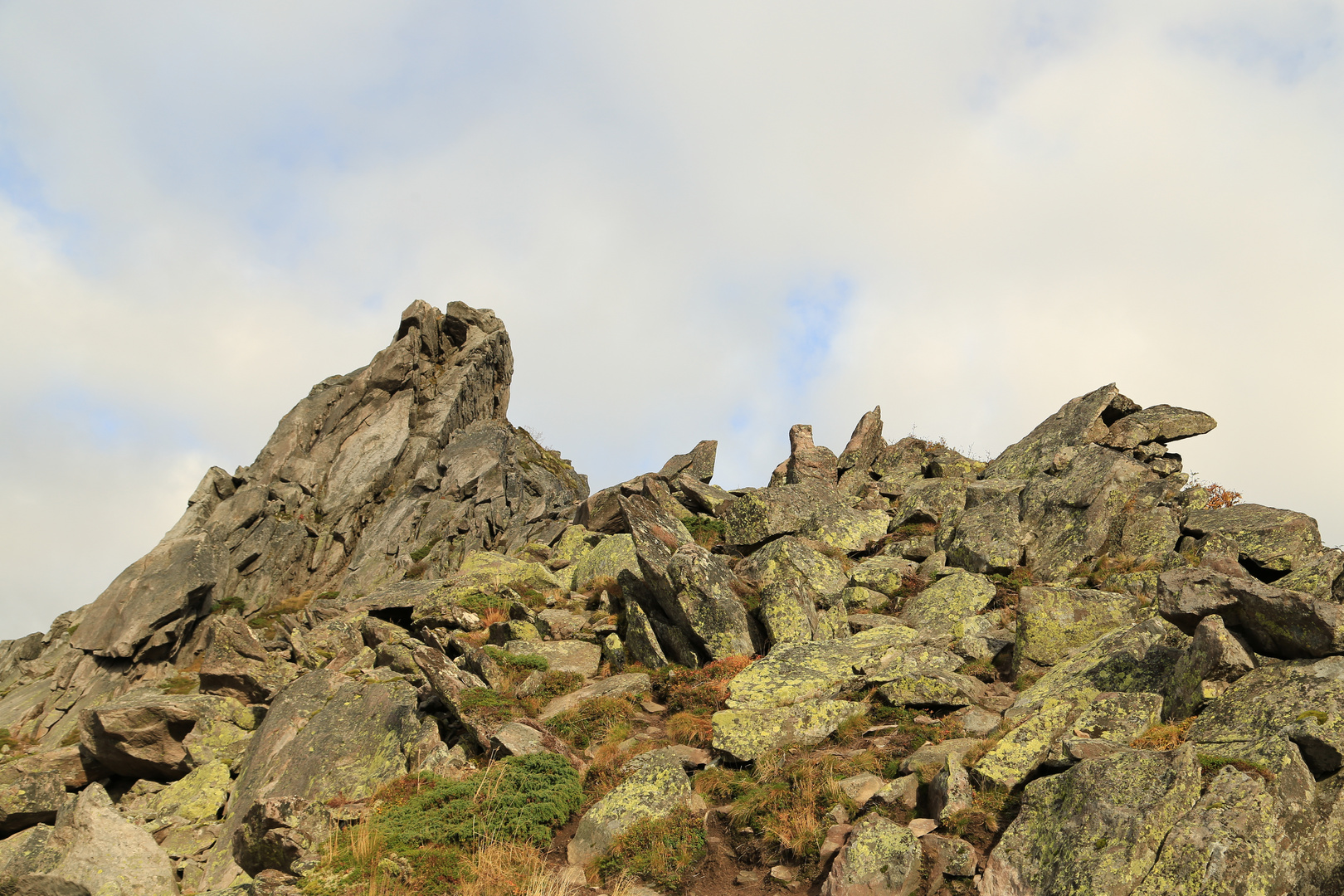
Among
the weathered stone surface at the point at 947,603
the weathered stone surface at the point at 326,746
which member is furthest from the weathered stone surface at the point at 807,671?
the weathered stone surface at the point at 326,746

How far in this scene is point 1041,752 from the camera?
1343 centimetres

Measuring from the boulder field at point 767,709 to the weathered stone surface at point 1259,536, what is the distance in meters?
0.15

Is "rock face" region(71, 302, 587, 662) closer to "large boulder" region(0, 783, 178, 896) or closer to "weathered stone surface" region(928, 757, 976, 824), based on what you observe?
"large boulder" region(0, 783, 178, 896)

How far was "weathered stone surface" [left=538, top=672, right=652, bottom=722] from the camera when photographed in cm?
2006

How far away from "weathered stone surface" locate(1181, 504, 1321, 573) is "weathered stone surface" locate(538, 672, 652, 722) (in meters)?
16.8

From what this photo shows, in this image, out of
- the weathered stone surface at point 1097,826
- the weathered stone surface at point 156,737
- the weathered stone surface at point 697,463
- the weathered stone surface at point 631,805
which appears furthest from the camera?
the weathered stone surface at point 697,463

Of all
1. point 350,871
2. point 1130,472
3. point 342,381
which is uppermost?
point 342,381

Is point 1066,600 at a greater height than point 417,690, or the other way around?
point 1066,600

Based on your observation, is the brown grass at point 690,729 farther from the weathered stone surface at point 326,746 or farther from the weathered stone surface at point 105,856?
the weathered stone surface at point 105,856

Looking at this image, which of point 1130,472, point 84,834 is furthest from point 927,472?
point 84,834

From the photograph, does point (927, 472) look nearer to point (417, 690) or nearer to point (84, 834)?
point (417, 690)

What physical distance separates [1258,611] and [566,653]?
17.7 meters

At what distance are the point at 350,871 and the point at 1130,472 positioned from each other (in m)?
27.5

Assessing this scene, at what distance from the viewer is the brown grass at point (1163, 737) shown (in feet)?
42.6
